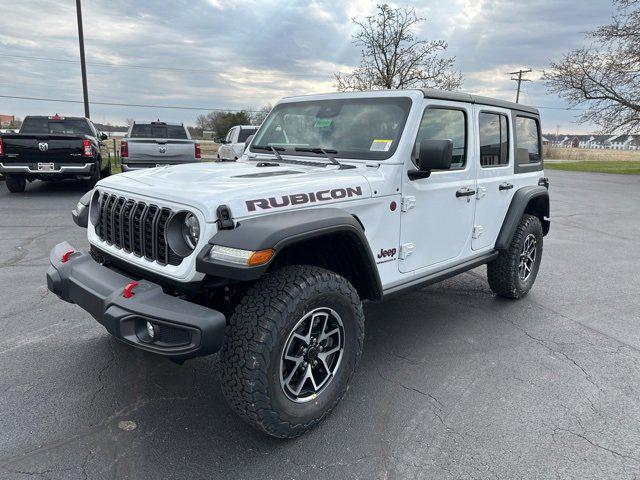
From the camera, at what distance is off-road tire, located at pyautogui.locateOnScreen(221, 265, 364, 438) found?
2324 millimetres

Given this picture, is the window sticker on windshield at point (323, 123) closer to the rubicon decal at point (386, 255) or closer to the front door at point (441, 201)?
the front door at point (441, 201)

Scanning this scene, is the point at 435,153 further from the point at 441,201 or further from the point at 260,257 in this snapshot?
the point at 260,257

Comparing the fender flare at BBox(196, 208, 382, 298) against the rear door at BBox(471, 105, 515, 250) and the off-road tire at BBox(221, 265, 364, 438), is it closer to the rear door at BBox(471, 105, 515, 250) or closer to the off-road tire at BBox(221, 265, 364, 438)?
the off-road tire at BBox(221, 265, 364, 438)

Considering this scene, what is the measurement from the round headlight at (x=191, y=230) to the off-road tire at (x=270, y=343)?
39cm

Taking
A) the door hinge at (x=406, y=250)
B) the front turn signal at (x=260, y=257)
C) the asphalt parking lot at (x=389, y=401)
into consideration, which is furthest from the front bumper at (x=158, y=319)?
the door hinge at (x=406, y=250)

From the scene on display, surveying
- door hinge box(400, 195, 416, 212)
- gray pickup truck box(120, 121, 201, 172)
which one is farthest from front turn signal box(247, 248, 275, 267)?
gray pickup truck box(120, 121, 201, 172)

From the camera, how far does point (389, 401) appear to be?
3.03 m

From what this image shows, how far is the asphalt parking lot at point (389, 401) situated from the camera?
2.44 metres

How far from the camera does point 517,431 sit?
A: 2.74m

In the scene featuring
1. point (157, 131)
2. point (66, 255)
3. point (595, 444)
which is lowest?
point (595, 444)

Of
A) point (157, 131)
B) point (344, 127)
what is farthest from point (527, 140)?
point (157, 131)

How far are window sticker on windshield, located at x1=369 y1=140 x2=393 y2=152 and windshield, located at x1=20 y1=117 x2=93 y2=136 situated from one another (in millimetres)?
10663

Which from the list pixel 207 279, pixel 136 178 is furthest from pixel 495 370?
pixel 136 178

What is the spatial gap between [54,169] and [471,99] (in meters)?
Result: 9.57
